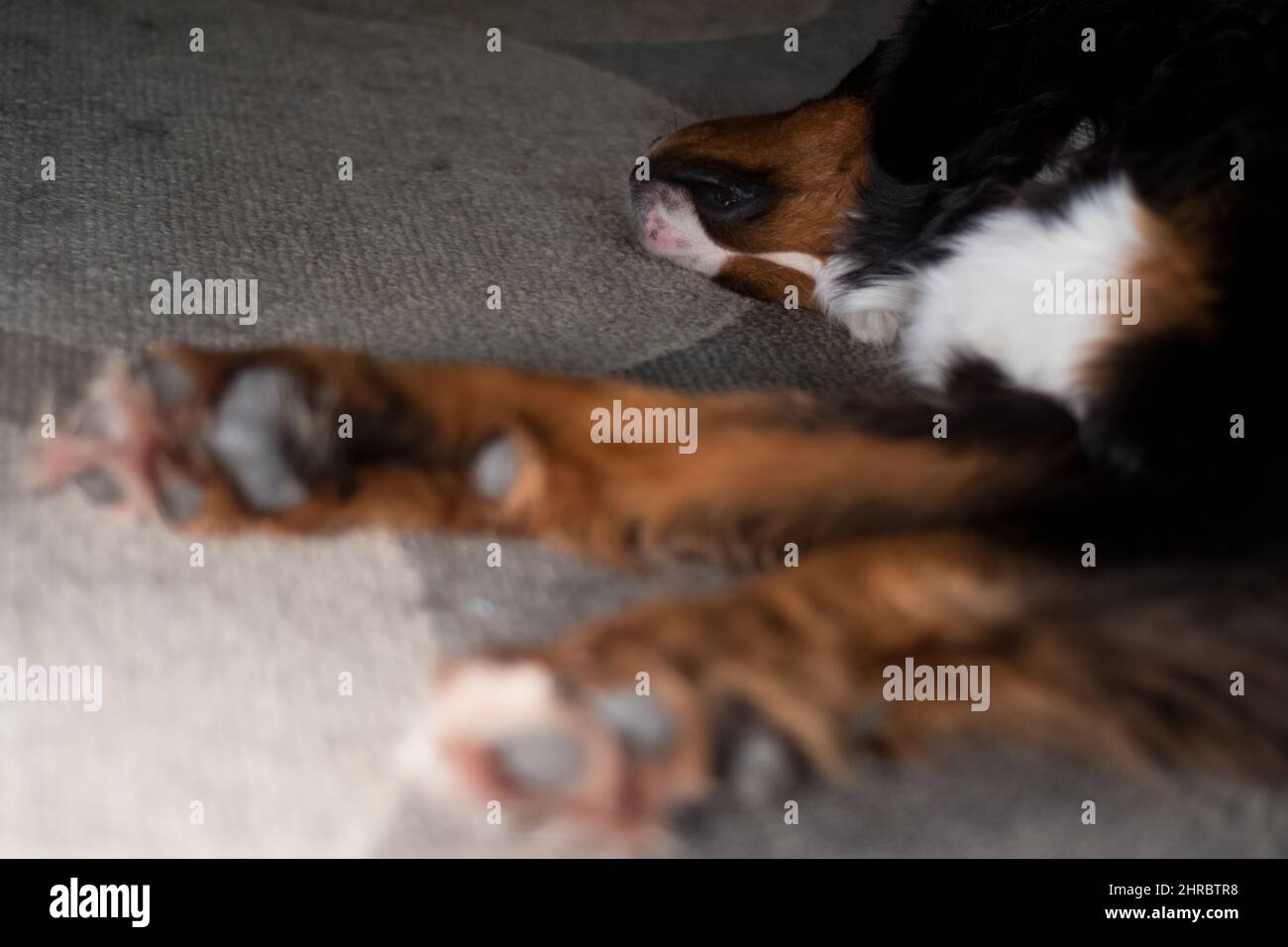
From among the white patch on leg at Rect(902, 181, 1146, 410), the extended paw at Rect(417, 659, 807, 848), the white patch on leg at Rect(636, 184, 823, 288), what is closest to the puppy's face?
the white patch on leg at Rect(636, 184, 823, 288)

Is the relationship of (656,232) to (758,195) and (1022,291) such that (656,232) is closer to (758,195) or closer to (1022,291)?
(758,195)

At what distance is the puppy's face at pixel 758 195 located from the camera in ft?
5.10

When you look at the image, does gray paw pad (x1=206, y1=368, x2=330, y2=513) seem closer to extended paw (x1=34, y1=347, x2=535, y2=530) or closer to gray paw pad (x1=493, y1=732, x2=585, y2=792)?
extended paw (x1=34, y1=347, x2=535, y2=530)

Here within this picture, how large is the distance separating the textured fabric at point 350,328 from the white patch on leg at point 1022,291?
0.35ft

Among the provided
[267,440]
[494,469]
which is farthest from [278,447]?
[494,469]

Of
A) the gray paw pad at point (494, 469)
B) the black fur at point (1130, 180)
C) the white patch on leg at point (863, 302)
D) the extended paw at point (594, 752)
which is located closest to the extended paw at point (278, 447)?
the gray paw pad at point (494, 469)

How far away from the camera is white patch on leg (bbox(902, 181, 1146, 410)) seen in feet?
3.94

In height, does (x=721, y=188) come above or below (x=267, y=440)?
above

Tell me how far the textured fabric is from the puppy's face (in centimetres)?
5

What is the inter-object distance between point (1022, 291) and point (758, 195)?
416mm

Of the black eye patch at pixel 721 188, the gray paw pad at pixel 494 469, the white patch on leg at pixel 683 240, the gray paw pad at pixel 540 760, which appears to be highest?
the black eye patch at pixel 721 188

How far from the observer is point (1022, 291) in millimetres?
1284

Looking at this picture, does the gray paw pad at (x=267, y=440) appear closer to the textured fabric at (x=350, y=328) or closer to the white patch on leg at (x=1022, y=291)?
the textured fabric at (x=350, y=328)
